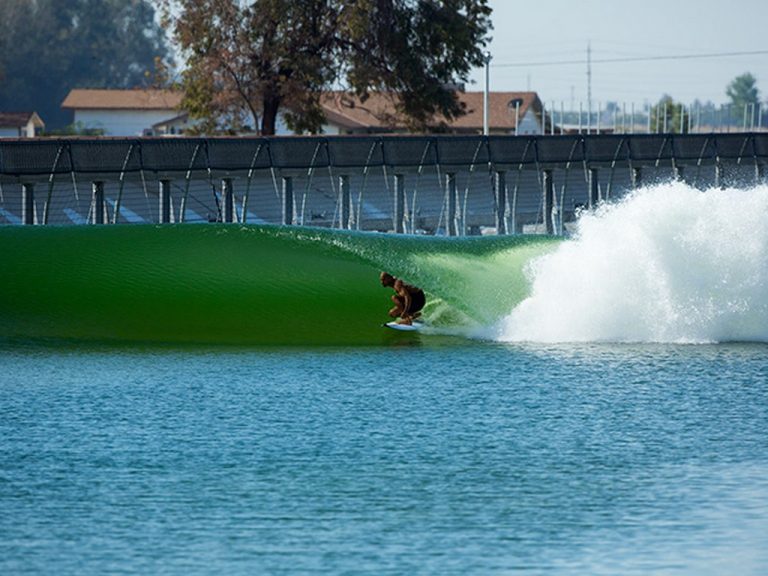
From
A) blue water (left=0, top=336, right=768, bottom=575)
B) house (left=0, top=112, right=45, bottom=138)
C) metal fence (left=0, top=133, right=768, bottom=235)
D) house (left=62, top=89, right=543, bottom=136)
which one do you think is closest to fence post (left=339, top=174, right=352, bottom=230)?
metal fence (left=0, top=133, right=768, bottom=235)

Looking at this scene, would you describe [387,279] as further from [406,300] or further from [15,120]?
[15,120]

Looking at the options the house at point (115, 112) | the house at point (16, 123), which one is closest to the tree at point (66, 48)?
the house at point (115, 112)

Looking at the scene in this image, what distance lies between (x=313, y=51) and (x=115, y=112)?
63060mm

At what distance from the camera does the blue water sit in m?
9.52

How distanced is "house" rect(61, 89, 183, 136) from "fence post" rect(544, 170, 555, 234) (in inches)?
2767

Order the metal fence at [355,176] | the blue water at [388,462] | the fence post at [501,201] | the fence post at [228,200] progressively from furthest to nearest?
the fence post at [501,201]
the fence post at [228,200]
the metal fence at [355,176]
the blue water at [388,462]

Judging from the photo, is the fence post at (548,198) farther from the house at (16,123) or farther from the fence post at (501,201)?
the house at (16,123)

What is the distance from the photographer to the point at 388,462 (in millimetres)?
11773

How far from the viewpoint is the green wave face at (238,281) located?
19.0m

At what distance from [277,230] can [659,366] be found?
20.0 feet

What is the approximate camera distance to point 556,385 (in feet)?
49.3

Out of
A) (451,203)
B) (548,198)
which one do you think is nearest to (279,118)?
(548,198)

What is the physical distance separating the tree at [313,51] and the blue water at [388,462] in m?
28.6

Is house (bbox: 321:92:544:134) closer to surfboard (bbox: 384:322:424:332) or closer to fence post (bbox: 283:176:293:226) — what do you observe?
fence post (bbox: 283:176:293:226)
